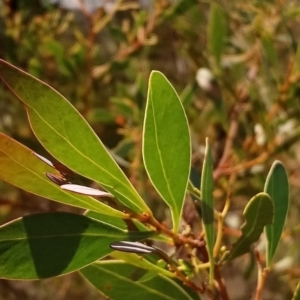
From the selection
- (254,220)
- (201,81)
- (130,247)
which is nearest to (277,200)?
(254,220)

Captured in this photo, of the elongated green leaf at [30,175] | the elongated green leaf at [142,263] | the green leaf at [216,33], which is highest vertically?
the elongated green leaf at [30,175]

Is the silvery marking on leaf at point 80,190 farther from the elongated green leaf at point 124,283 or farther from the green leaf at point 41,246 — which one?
the elongated green leaf at point 124,283

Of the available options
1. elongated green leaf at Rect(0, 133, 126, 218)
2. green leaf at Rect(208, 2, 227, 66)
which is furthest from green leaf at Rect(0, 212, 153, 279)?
green leaf at Rect(208, 2, 227, 66)

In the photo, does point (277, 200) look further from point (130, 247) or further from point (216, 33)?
point (216, 33)

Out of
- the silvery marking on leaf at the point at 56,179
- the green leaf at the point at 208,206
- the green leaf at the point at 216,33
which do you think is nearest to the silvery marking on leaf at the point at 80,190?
the silvery marking on leaf at the point at 56,179

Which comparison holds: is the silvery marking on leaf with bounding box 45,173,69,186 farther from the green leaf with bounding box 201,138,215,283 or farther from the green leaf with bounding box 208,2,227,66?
the green leaf with bounding box 208,2,227,66

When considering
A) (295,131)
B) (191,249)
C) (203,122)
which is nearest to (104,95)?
(203,122)
